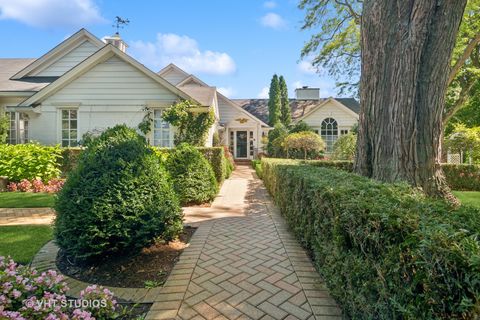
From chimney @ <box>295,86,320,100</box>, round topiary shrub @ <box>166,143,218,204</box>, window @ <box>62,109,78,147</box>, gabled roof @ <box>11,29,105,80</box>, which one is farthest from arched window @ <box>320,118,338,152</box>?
window @ <box>62,109,78,147</box>

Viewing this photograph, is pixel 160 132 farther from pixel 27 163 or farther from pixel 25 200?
pixel 25 200

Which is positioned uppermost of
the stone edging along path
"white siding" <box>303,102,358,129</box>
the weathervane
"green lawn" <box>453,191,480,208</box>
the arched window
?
the weathervane

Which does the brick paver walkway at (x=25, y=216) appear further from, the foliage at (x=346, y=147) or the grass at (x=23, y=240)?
the foliage at (x=346, y=147)

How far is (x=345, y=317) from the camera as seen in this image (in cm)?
245

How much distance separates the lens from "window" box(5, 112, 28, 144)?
13898 mm

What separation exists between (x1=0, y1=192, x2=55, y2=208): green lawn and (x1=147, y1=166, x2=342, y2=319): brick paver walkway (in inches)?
196

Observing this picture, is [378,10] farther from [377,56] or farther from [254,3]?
[254,3]

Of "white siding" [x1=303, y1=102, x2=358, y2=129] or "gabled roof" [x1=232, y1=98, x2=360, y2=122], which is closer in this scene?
"white siding" [x1=303, y1=102, x2=358, y2=129]

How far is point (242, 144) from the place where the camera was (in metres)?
23.5

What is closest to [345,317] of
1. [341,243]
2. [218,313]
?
[341,243]

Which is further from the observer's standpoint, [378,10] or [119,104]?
[119,104]

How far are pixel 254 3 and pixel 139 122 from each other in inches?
284

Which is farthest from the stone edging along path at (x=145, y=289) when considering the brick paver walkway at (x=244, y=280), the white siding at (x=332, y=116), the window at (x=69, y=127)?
the white siding at (x=332, y=116)

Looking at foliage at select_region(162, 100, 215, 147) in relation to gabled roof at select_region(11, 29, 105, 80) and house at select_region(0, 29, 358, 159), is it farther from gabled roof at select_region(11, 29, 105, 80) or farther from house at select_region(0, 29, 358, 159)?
gabled roof at select_region(11, 29, 105, 80)
